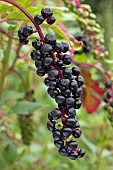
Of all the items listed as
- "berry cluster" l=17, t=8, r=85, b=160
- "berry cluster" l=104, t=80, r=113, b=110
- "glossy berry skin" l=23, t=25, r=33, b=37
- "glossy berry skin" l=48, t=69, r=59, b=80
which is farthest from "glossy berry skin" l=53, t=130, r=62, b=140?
"berry cluster" l=104, t=80, r=113, b=110

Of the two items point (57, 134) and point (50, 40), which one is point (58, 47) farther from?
point (57, 134)

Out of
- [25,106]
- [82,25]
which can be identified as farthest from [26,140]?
[82,25]

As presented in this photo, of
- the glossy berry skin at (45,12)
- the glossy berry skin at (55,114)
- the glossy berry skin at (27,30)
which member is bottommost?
the glossy berry skin at (55,114)

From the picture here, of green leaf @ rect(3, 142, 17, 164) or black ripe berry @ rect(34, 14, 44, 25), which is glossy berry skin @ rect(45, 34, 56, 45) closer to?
black ripe berry @ rect(34, 14, 44, 25)

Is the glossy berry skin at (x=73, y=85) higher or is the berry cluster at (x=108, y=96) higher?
the berry cluster at (x=108, y=96)

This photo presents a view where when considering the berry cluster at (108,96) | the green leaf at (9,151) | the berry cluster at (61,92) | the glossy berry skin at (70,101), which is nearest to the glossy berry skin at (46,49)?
the berry cluster at (61,92)

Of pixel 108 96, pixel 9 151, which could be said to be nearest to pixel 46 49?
pixel 108 96

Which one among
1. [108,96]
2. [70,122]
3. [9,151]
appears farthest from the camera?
[9,151]

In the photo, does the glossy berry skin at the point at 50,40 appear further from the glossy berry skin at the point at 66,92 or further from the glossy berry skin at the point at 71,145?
the glossy berry skin at the point at 71,145
